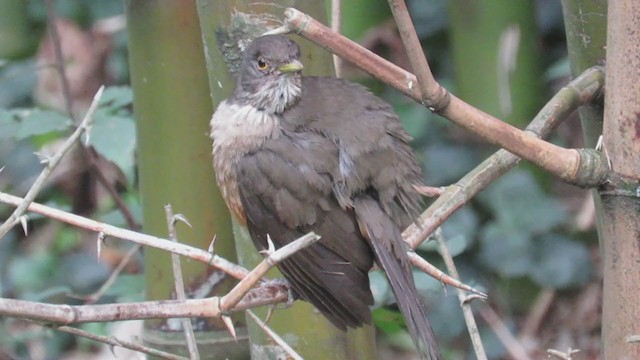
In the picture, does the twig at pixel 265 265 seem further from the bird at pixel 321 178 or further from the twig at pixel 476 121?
the bird at pixel 321 178

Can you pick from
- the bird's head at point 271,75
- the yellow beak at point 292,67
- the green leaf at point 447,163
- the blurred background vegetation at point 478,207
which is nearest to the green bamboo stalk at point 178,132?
the bird's head at point 271,75

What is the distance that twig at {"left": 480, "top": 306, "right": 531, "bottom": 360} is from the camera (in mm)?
4023

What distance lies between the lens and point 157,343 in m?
2.96

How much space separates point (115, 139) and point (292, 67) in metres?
0.72

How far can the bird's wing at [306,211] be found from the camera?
2537 mm

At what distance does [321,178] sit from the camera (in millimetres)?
2551

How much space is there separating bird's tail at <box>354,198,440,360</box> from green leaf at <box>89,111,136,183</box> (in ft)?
2.68

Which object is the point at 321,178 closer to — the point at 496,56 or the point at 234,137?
the point at 234,137

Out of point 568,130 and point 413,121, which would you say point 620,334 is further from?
point 568,130

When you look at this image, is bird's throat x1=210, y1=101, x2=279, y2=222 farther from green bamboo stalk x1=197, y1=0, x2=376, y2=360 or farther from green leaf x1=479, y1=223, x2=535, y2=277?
green leaf x1=479, y1=223, x2=535, y2=277

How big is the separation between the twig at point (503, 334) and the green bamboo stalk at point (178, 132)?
1418mm

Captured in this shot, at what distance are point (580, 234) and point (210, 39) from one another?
207cm

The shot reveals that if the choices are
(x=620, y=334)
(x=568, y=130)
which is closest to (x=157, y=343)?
(x=620, y=334)

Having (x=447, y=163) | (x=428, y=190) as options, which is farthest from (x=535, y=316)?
(x=428, y=190)
